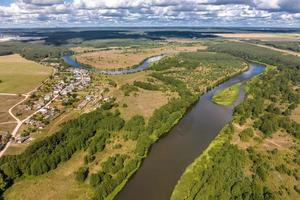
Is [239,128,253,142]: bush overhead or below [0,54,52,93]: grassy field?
overhead

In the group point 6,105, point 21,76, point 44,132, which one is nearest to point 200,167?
point 44,132

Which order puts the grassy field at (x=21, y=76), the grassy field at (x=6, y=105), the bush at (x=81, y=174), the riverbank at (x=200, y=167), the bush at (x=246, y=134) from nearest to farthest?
the riverbank at (x=200, y=167) → the bush at (x=81, y=174) → the bush at (x=246, y=134) → the grassy field at (x=6, y=105) → the grassy field at (x=21, y=76)

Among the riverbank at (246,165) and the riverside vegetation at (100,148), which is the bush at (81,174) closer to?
the riverside vegetation at (100,148)

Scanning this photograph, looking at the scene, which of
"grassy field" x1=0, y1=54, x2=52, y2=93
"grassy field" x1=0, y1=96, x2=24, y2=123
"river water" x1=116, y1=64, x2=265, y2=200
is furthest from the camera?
"grassy field" x1=0, y1=54, x2=52, y2=93

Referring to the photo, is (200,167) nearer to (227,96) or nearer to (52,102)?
(227,96)

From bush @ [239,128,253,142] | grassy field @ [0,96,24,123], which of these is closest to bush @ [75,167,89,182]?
bush @ [239,128,253,142]

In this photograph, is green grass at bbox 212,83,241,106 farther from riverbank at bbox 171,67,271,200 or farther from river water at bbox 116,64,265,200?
riverbank at bbox 171,67,271,200

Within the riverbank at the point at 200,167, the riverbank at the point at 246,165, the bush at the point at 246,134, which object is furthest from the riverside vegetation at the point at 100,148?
the bush at the point at 246,134
